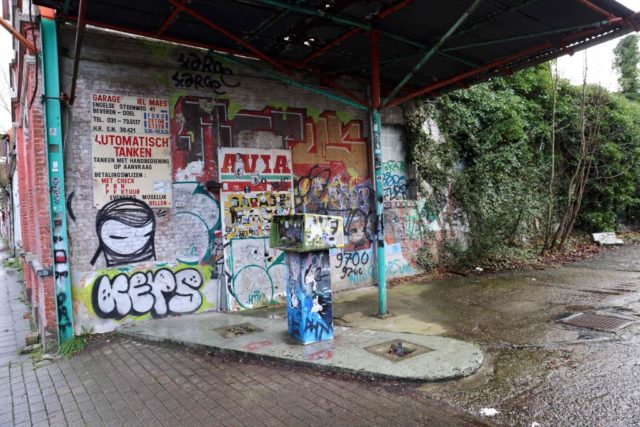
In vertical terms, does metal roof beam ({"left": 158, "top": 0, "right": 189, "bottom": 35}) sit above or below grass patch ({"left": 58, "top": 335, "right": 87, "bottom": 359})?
above

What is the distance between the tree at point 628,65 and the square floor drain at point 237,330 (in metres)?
22.1

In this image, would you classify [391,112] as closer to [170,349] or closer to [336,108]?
[336,108]

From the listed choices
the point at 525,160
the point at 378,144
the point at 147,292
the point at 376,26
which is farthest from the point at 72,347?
the point at 525,160

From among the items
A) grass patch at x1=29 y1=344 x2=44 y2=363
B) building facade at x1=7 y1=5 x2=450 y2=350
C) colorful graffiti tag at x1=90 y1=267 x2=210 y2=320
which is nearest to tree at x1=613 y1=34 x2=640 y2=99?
building facade at x1=7 y1=5 x2=450 y2=350

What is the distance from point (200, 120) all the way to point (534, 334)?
244 inches

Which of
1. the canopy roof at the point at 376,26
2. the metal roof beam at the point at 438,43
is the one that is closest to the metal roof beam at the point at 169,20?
the canopy roof at the point at 376,26

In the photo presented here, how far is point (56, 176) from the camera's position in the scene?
5.98 m

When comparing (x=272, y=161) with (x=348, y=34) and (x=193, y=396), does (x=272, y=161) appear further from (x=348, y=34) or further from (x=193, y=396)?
(x=193, y=396)

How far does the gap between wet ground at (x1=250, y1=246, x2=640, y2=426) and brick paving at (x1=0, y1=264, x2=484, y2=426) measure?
0.54m

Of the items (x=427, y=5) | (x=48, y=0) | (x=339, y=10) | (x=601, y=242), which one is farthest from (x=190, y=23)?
(x=601, y=242)

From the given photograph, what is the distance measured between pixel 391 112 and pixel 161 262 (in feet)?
20.7

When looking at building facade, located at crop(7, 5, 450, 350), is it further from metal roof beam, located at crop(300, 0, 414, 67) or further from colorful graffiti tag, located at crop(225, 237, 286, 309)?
metal roof beam, located at crop(300, 0, 414, 67)

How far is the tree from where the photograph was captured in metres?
20.3

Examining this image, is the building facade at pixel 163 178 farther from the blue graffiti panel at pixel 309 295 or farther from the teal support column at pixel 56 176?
the blue graffiti panel at pixel 309 295
